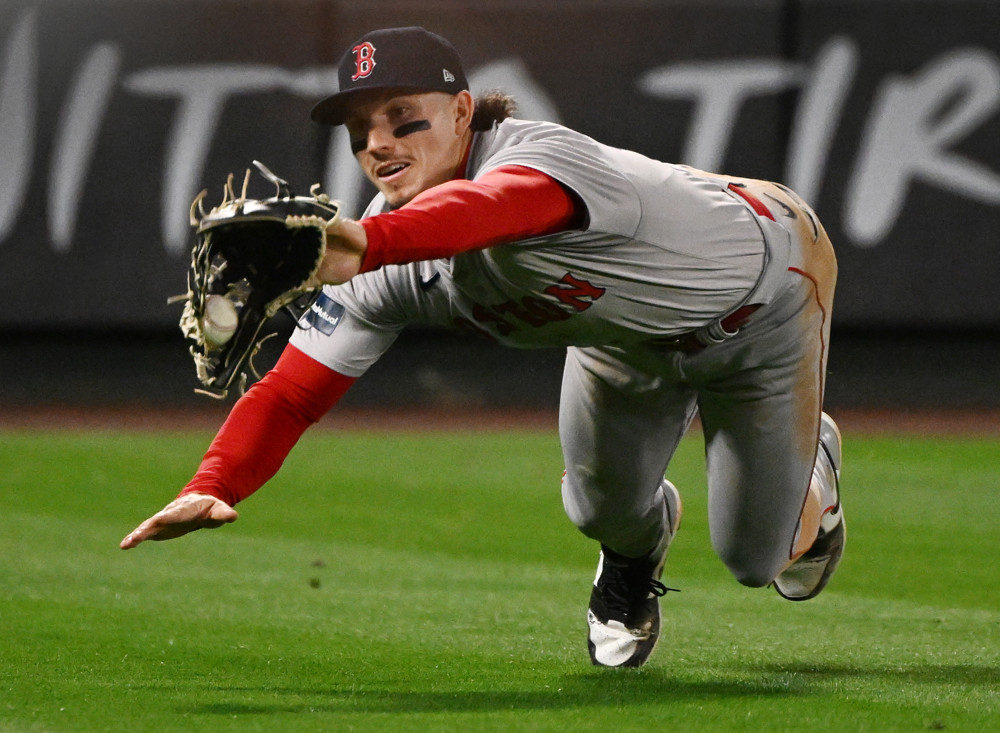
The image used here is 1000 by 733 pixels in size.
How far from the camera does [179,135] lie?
404 inches

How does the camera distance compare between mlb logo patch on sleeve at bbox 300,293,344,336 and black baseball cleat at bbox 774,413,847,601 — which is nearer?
mlb logo patch on sleeve at bbox 300,293,344,336

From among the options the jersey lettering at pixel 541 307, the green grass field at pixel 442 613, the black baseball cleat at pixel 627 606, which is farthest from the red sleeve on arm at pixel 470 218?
the black baseball cleat at pixel 627 606

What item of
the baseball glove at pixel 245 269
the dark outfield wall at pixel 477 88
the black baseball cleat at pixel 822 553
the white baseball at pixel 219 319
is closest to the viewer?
the baseball glove at pixel 245 269

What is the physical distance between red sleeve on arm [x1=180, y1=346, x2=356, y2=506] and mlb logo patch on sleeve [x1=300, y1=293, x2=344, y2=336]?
0.08m

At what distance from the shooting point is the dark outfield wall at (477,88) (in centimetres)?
1016

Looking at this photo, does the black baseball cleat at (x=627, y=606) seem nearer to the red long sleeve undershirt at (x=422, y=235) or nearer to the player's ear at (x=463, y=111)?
the red long sleeve undershirt at (x=422, y=235)

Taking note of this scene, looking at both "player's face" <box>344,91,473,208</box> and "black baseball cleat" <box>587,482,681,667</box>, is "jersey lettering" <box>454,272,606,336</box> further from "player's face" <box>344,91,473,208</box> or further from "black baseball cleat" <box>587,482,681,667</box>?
"black baseball cleat" <box>587,482,681,667</box>

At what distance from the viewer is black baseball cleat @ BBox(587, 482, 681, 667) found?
13.4ft

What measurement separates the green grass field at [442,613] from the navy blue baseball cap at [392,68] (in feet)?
4.47

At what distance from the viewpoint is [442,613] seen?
4727 millimetres

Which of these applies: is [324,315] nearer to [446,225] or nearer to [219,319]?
[219,319]

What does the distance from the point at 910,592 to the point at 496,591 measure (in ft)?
4.68

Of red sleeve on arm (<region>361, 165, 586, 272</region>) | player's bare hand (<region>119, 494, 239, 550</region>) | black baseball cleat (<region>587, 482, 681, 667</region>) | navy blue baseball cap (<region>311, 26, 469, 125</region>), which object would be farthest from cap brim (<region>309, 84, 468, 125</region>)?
black baseball cleat (<region>587, 482, 681, 667</region>)

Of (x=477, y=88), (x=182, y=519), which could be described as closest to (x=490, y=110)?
(x=182, y=519)
